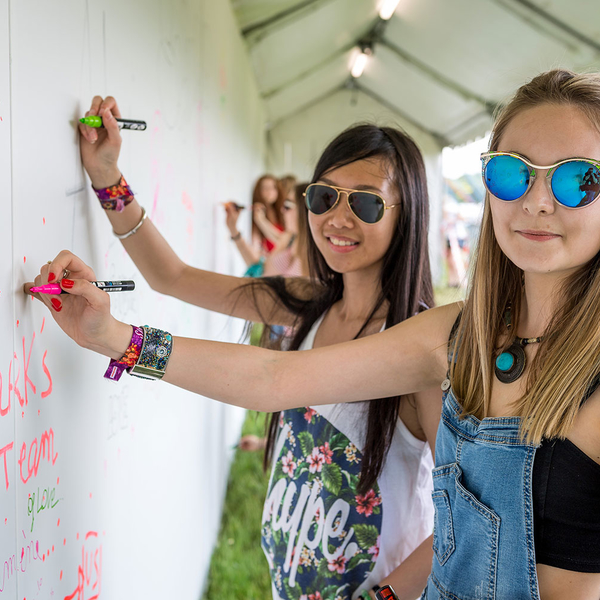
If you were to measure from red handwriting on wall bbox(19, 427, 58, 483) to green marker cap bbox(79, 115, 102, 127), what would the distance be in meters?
0.55

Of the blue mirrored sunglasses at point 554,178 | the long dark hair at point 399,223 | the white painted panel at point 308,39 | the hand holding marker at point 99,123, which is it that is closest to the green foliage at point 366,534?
the long dark hair at point 399,223

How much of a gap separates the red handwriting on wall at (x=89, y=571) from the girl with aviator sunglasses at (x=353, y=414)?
0.49 metres

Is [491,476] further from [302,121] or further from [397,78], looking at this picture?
[302,121]

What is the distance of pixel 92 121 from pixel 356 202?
662mm

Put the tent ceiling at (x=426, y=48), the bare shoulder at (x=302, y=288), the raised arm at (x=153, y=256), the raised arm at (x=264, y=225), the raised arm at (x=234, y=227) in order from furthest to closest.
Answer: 1. the raised arm at (x=264, y=225)
2. the tent ceiling at (x=426, y=48)
3. the raised arm at (x=234, y=227)
4. the bare shoulder at (x=302, y=288)
5. the raised arm at (x=153, y=256)

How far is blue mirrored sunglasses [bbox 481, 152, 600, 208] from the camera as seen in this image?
37.5 inches

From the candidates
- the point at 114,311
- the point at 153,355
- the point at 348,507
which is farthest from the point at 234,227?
the point at 153,355

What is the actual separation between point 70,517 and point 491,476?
0.74 meters

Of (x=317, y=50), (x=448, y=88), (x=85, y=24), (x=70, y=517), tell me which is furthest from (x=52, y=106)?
(x=448, y=88)

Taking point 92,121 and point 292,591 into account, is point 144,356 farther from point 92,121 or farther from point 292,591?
point 292,591

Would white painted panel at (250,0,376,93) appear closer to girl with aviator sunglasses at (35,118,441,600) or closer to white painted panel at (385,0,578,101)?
white painted panel at (385,0,578,101)

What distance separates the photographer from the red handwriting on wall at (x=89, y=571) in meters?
1.16

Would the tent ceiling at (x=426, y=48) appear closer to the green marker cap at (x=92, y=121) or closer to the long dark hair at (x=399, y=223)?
the long dark hair at (x=399, y=223)

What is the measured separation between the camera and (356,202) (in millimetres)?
1538
